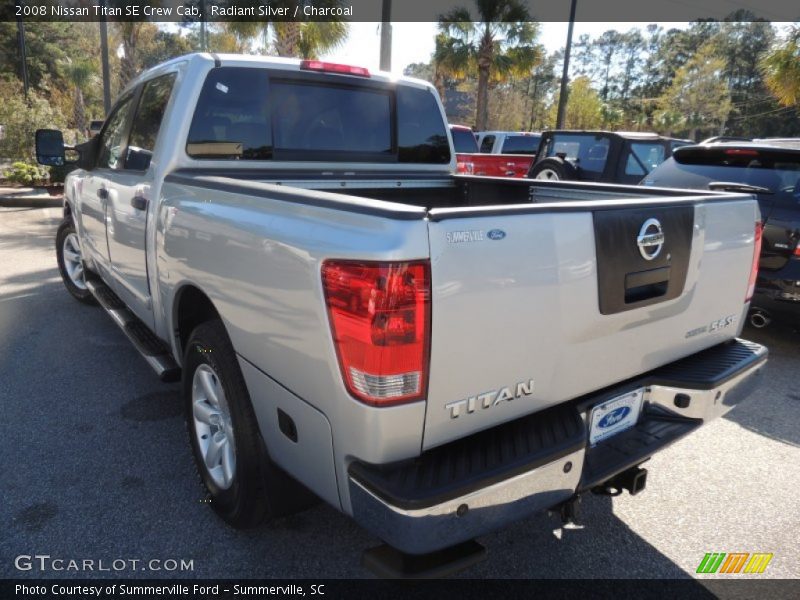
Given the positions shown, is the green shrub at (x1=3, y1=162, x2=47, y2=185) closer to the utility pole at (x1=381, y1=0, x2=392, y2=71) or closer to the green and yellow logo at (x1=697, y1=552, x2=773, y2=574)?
the utility pole at (x1=381, y1=0, x2=392, y2=71)

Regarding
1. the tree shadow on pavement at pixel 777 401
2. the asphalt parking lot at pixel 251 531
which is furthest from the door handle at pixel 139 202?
the tree shadow on pavement at pixel 777 401

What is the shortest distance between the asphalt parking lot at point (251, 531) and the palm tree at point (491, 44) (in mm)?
22251

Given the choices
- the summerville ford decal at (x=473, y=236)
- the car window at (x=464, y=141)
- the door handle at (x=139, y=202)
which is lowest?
the door handle at (x=139, y=202)

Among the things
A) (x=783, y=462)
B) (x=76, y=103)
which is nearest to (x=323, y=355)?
(x=783, y=462)

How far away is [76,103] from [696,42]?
75.2 meters

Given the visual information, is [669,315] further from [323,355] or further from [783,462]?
[783,462]

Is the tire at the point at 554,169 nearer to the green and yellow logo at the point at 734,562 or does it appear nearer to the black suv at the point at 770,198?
the black suv at the point at 770,198

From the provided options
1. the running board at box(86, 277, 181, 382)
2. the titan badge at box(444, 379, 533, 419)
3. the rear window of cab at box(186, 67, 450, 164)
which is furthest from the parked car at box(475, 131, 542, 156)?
Answer: the titan badge at box(444, 379, 533, 419)

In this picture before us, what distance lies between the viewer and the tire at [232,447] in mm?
2229

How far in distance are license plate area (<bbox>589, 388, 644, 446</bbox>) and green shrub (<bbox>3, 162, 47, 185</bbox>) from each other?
1606cm

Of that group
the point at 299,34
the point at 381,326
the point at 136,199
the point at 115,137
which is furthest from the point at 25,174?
the point at 381,326

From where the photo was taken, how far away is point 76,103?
1164 inches

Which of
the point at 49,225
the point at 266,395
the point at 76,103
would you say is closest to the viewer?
the point at 266,395

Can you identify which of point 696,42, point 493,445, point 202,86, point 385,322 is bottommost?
point 493,445
